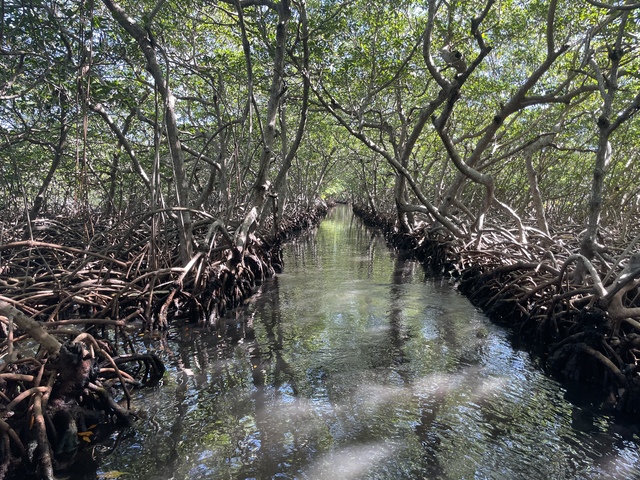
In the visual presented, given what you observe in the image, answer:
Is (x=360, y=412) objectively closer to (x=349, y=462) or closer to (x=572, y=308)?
Result: (x=349, y=462)

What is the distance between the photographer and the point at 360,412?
3586 mm

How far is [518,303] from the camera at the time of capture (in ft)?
18.5

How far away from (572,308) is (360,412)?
9.10 feet

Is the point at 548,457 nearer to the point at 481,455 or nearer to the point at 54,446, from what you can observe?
the point at 481,455

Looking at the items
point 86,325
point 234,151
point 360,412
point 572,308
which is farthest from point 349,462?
point 234,151

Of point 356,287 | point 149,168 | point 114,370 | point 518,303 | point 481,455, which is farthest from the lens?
point 149,168

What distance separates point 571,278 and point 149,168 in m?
9.81

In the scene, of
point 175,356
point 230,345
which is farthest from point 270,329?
point 175,356

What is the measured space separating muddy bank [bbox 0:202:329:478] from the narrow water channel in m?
0.26

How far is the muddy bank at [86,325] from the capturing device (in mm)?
2709

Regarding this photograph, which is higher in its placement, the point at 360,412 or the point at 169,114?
the point at 169,114

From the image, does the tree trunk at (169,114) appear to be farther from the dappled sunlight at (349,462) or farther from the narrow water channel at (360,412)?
the dappled sunlight at (349,462)

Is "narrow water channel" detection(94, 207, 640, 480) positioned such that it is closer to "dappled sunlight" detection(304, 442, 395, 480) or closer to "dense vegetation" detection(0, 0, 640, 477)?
"dappled sunlight" detection(304, 442, 395, 480)

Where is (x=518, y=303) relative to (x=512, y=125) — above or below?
below
